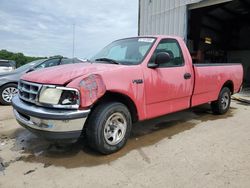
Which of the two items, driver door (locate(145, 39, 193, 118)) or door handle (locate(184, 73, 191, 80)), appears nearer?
driver door (locate(145, 39, 193, 118))

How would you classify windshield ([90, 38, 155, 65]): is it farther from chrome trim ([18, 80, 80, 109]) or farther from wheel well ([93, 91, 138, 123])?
chrome trim ([18, 80, 80, 109])

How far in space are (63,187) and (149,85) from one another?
2.02 m

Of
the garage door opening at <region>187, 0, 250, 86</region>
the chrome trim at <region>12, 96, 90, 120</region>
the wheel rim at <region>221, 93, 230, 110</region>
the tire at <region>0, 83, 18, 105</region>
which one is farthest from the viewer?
the garage door opening at <region>187, 0, 250, 86</region>

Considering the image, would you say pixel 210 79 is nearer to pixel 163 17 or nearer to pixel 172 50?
pixel 172 50

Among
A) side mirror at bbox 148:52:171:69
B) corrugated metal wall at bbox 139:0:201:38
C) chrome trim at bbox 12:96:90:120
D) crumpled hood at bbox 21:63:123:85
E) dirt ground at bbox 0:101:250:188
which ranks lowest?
Answer: dirt ground at bbox 0:101:250:188

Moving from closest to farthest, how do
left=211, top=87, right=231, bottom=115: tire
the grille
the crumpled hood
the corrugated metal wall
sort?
the crumpled hood
the grille
left=211, top=87, right=231, bottom=115: tire
the corrugated metal wall

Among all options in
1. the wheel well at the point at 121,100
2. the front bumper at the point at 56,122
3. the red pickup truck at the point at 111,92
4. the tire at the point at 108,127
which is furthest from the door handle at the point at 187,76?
the front bumper at the point at 56,122

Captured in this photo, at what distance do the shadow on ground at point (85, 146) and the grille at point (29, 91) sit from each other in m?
0.86

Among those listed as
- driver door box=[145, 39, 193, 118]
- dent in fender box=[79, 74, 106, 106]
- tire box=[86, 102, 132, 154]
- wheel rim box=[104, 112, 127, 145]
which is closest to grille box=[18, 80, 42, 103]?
dent in fender box=[79, 74, 106, 106]

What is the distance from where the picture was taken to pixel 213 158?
356 centimetres

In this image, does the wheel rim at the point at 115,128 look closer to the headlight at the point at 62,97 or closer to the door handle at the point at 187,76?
the headlight at the point at 62,97

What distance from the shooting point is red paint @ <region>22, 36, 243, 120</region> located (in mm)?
3289

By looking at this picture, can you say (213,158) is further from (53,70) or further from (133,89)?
(53,70)

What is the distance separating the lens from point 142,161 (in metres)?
3.47
